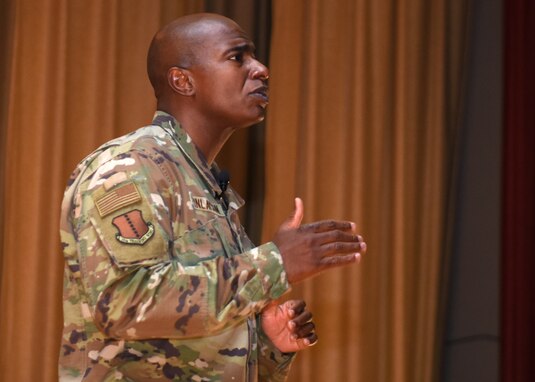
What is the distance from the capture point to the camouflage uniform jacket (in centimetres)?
149

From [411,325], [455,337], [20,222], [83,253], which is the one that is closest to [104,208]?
[83,253]

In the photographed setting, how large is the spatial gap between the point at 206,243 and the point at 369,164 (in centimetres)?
161

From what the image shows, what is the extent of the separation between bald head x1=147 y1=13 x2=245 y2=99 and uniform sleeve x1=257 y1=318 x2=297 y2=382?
0.64m

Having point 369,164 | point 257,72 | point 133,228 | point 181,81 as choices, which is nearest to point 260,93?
point 257,72

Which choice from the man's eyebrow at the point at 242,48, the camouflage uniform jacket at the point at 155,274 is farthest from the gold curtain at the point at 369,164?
the camouflage uniform jacket at the point at 155,274

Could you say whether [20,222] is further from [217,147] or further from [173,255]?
[173,255]

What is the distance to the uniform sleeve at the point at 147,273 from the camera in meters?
1.49

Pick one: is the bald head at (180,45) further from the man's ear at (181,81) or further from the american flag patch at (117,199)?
the american flag patch at (117,199)

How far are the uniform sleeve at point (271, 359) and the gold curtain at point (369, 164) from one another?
112 centimetres

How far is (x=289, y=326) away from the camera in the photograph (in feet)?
6.15

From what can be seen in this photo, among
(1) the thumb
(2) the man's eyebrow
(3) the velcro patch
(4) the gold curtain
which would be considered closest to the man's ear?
(2) the man's eyebrow

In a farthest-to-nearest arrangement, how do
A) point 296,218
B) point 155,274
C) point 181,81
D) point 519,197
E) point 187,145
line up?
point 519,197 < point 181,81 < point 187,145 < point 296,218 < point 155,274

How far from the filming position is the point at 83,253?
1535 millimetres

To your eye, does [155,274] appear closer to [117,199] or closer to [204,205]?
[117,199]
